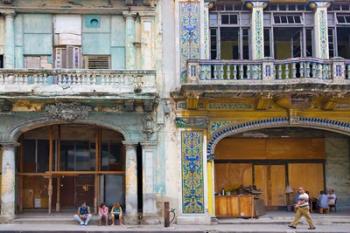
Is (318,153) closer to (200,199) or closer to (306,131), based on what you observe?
(306,131)

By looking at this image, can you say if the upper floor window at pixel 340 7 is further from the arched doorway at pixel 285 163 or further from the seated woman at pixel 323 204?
the seated woman at pixel 323 204

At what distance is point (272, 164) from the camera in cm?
2264

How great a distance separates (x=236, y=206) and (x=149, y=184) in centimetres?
332

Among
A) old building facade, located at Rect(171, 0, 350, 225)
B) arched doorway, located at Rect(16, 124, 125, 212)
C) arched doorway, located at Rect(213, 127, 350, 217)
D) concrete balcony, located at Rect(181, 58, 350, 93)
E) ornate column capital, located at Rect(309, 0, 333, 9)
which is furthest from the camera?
arched doorway, located at Rect(213, 127, 350, 217)

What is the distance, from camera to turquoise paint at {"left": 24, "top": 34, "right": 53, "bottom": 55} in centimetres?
1970

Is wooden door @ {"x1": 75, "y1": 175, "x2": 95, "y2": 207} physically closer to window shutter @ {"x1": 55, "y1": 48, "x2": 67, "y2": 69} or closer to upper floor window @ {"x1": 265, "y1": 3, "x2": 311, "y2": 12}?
window shutter @ {"x1": 55, "y1": 48, "x2": 67, "y2": 69}

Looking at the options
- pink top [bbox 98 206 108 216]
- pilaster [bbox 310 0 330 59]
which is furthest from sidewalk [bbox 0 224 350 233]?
pilaster [bbox 310 0 330 59]

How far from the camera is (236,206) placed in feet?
66.7

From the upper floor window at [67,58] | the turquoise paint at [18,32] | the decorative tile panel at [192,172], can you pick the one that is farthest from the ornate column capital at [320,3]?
the turquoise paint at [18,32]

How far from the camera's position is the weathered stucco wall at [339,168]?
22422 mm

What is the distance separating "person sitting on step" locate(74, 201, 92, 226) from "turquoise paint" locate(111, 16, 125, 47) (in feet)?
18.3

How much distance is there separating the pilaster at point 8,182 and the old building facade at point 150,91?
1.4 inches

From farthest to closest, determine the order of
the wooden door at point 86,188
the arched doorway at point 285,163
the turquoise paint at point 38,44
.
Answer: the arched doorway at point 285,163 < the wooden door at point 86,188 < the turquoise paint at point 38,44

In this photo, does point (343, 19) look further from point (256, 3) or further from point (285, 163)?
point (285, 163)
